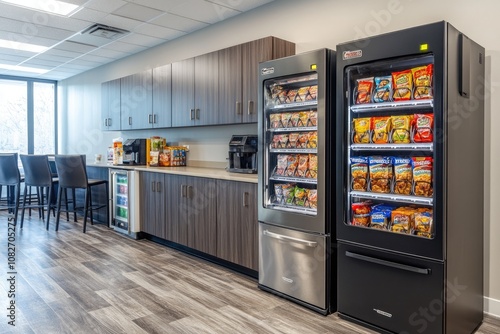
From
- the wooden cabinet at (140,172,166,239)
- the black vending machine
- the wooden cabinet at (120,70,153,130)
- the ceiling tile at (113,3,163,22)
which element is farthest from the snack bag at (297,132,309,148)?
the wooden cabinet at (120,70,153,130)

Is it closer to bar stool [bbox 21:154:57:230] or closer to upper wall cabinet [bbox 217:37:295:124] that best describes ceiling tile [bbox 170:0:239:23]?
upper wall cabinet [bbox 217:37:295:124]

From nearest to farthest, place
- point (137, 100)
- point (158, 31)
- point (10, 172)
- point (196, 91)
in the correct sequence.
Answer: point (196, 91) < point (158, 31) < point (137, 100) < point (10, 172)

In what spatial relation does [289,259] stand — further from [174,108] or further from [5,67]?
[5,67]

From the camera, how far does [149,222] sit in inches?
184

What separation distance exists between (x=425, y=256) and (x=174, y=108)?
3455 mm

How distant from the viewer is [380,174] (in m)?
2.46

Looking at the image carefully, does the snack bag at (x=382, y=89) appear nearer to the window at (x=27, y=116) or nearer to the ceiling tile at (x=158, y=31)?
the ceiling tile at (x=158, y=31)

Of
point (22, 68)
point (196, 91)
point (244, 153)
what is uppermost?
point (22, 68)

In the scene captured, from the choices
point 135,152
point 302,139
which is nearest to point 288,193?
point 302,139

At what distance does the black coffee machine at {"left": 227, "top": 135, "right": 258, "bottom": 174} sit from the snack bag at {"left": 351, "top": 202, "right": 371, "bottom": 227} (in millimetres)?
1424

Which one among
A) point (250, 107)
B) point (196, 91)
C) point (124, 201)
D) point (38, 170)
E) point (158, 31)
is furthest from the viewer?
point (38, 170)

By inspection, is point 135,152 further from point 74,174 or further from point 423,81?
point 423,81

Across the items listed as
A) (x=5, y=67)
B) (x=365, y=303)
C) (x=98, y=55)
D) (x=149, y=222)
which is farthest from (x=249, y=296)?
(x=5, y=67)

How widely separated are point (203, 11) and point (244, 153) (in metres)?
1.63
